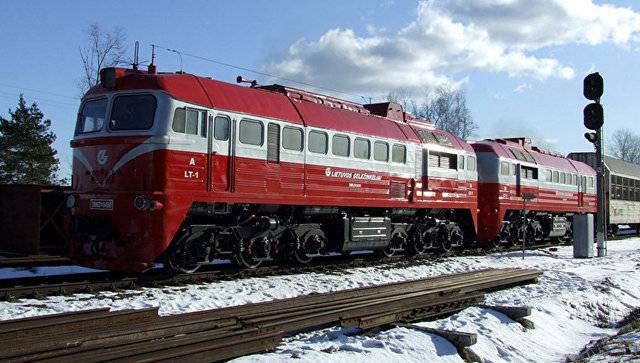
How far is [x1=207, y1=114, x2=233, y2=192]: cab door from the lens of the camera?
11.3m

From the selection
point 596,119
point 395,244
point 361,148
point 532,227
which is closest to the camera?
point 361,148

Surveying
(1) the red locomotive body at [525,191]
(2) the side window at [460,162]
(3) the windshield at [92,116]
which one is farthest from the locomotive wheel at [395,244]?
(3) the windshield at [92,116]

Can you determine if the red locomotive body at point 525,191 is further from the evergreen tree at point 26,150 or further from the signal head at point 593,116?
the evergreen tree at point 26,150

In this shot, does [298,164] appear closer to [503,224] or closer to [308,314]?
[308,314]

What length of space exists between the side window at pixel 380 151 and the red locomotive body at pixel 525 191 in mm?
6136

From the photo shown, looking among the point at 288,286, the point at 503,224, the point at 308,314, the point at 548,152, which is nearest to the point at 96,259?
the point at 288,286

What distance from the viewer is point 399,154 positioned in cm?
1612

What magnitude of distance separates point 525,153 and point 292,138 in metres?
14.1

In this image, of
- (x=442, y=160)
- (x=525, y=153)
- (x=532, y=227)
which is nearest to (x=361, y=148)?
(x=442, y=160)

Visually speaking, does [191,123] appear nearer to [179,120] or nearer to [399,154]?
[179,120]

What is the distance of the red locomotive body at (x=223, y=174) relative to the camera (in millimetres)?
10477

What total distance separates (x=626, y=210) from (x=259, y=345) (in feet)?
103

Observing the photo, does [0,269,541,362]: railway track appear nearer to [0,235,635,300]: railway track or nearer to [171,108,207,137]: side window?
[0,235,635,300]: railway track

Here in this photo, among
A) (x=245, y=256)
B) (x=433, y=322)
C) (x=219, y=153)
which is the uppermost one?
(x=219, y=153)
